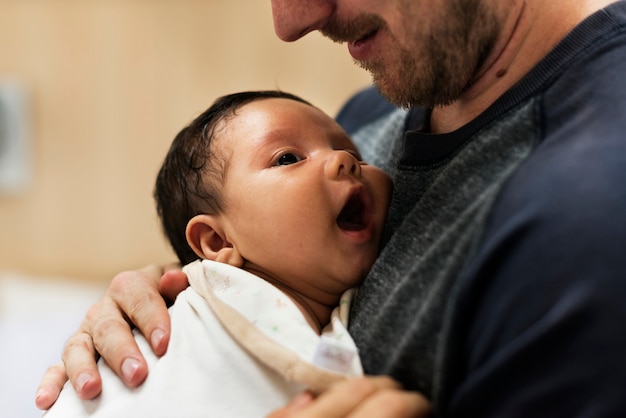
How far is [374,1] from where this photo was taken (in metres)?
0.92

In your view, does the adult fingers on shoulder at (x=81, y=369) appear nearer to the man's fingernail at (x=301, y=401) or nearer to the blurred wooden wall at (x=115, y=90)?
the man's fingernail at (x=301, y=401)

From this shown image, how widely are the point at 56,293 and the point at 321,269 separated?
1.69 meters

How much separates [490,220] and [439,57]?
0.87ft

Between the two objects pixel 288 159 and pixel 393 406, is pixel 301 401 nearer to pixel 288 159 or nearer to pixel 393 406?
pixel 393 406

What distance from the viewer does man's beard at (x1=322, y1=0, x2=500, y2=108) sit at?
0.88 metres

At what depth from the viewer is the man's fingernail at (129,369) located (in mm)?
845

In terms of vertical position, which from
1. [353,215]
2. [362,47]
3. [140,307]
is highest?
[362,47]

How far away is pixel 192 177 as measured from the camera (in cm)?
104

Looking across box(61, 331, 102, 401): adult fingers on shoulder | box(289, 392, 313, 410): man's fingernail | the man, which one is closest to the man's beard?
the man

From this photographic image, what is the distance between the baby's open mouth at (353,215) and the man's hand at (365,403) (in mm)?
281

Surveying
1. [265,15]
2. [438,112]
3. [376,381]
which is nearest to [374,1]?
[438,112]

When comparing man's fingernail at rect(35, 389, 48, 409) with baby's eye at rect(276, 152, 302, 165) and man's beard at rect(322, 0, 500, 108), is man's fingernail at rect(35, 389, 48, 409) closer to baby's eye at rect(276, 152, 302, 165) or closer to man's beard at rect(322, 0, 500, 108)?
baby's eye at rect(276, 152, 302, 165)

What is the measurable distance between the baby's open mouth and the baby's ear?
0.15m

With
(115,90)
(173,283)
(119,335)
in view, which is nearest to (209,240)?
(173,283)
